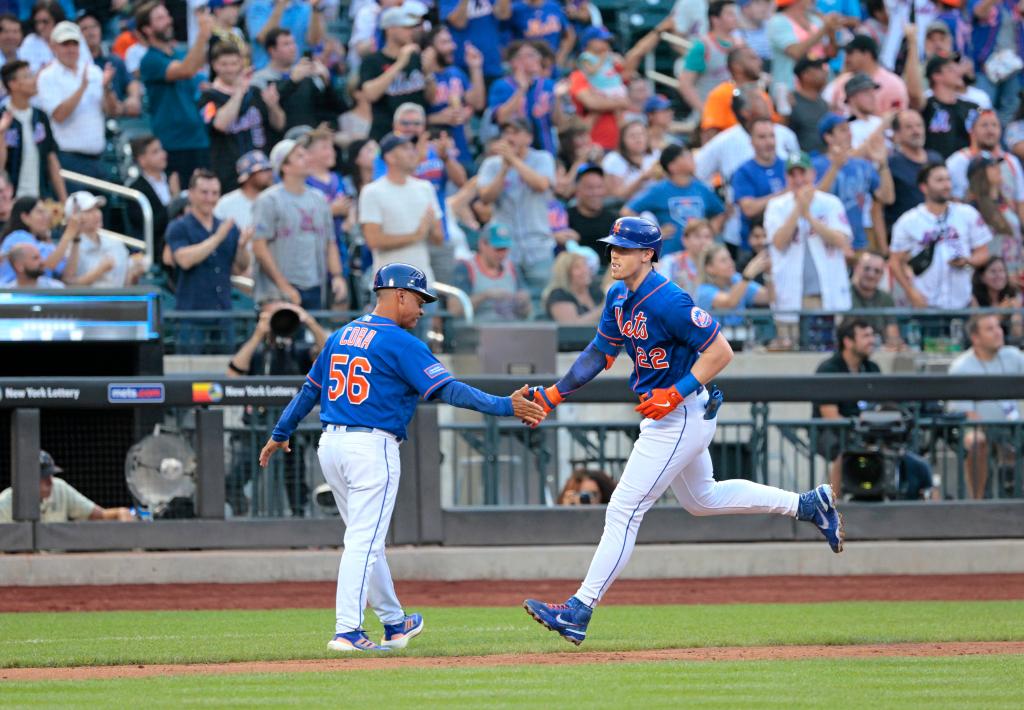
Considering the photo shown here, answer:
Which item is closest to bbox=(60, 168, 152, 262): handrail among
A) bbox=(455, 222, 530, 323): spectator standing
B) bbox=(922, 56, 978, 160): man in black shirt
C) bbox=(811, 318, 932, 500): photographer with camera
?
bbox=(455, 222, 530, 323): spectator standing

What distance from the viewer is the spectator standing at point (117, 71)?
16.4 meters

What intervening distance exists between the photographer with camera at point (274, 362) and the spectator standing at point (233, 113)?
10.3 feet

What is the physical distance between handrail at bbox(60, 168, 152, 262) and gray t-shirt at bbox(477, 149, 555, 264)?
9.64 feet

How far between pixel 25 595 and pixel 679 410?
17.0 feet

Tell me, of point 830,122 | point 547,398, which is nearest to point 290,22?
point 830,122

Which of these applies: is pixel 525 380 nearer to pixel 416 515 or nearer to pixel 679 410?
pixel 416 515

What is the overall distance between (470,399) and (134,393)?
176 inches

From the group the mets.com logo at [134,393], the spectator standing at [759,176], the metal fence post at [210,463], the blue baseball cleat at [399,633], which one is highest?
the spectator standing at [759,176]

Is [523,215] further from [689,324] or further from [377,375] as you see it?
[377,375]

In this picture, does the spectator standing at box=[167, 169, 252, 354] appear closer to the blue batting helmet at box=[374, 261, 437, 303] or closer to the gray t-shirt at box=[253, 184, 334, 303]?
the gray t-shirt at box=[253, 184, 334, 303]

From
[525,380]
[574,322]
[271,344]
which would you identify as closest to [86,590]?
[271,344]

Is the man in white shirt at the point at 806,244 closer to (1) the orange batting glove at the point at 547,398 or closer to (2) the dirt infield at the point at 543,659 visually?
(1) the orange batting glove at the point at 547,398

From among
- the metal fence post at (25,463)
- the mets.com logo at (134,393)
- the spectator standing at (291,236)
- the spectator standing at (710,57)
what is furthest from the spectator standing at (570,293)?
the metal fence post at (25,463)

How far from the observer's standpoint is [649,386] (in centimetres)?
822
